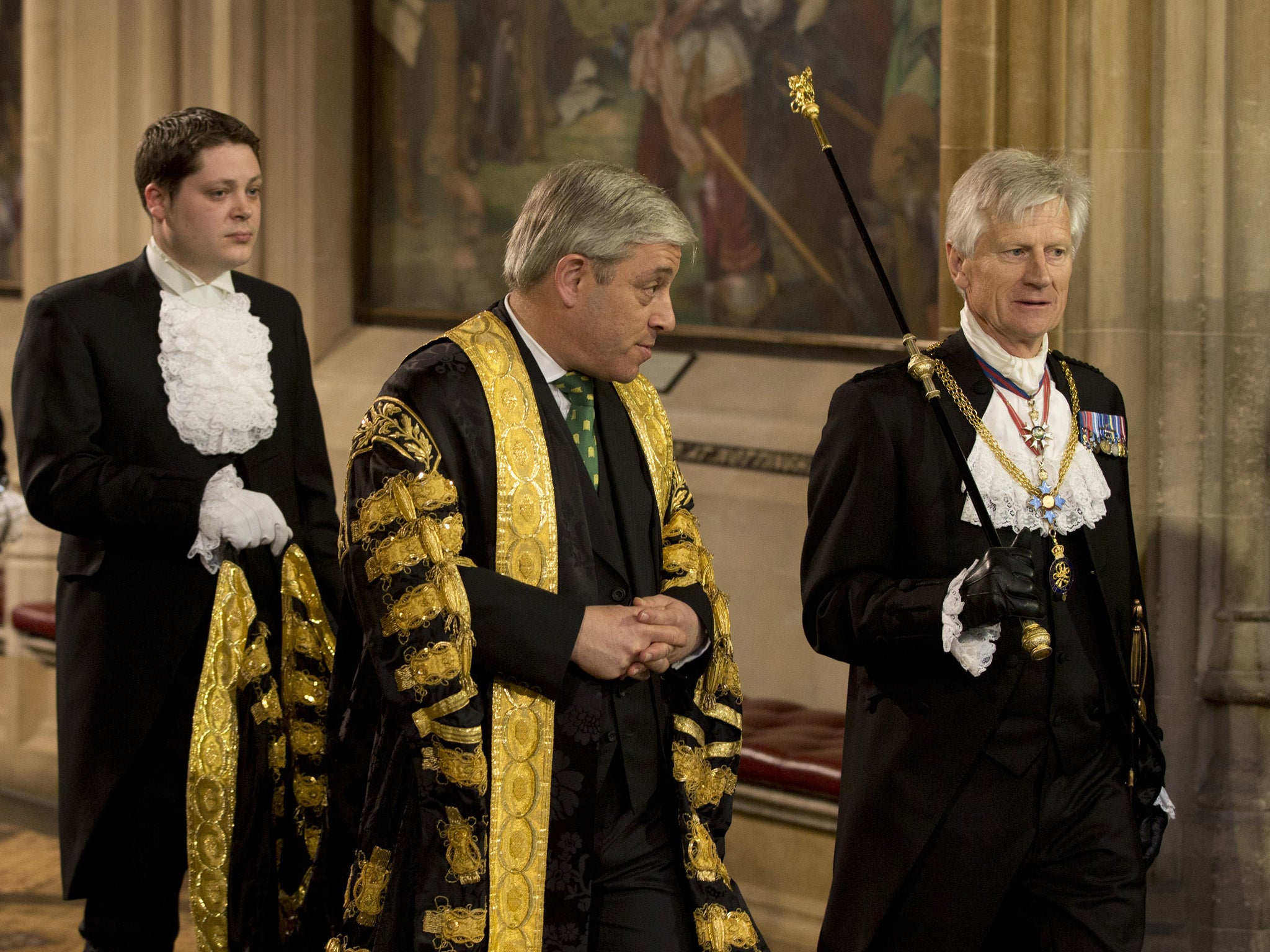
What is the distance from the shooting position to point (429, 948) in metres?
2.64

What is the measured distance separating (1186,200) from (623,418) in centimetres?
186

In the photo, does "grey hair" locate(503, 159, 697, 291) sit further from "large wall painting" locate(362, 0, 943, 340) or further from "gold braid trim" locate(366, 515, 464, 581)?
"large wall painting" locate(362, 0, 943, 340)

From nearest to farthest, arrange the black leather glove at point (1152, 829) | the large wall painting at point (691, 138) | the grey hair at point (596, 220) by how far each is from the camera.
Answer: the grey hair at point (596, 220), the black leather glove at point (1152, 829), the large wall painting at point (691, 138)

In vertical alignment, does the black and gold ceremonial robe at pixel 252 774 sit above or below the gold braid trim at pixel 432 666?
below

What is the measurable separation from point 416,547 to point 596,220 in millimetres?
544

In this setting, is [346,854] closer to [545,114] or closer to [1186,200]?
[1186,200]

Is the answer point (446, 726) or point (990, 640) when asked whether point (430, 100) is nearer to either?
point (990, 640)

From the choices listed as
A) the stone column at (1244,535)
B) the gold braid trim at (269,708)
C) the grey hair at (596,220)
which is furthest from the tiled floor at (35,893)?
the grey hair at (596,220)

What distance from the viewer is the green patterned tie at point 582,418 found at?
2844 millimetres

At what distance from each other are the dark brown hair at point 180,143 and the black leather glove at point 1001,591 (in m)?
1.89

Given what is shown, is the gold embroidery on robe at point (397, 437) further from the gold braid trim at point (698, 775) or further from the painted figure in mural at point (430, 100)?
the painted figure in mural at point (430, 100)

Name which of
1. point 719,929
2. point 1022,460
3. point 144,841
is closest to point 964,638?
point 1022,460

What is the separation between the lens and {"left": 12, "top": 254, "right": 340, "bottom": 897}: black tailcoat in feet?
12.1

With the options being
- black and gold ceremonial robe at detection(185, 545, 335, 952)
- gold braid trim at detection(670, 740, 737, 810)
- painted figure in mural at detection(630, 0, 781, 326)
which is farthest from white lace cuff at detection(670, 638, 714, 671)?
painted figure in mural at detection(630, 0, 781, 326)
